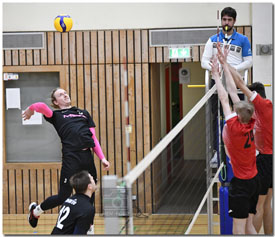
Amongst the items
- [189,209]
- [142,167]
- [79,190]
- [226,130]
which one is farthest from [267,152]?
[189,209]

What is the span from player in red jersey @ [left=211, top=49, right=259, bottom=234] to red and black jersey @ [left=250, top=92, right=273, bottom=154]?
0.87ft

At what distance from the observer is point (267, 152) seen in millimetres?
4570

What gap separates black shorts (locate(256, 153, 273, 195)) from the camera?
4473 millimetres

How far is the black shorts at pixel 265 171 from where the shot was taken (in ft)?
14.7

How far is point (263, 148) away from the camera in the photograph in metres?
4.59

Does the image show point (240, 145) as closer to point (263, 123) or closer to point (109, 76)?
point (263, 123)

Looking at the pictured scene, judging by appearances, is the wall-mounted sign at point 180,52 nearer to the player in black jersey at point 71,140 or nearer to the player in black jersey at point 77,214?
the player in black jersey at point 71,140

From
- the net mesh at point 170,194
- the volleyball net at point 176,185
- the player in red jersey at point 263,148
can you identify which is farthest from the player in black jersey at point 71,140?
the player in red jersey at point 263,148

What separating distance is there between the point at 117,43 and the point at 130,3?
632 millimetres

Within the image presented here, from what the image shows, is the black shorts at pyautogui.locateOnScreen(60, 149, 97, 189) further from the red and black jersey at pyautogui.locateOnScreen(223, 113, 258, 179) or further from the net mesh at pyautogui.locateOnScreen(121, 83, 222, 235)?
the red and black jersey at pyautogui.locateOnScreen(223, 113, 258, 179)

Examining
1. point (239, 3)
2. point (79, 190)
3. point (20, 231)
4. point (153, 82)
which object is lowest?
point (20, 231)

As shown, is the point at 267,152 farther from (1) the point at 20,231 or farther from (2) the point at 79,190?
(1) the point at 20,231

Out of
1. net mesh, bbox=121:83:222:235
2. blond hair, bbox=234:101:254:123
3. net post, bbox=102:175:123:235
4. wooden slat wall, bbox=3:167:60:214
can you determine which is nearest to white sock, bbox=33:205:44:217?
net mesh, bbox=121:83:222:235

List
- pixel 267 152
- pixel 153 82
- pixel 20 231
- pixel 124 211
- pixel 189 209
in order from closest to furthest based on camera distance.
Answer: pixel 124 211 → pixel 267 152 → pixel 189 209 → pixel 20 231 → pixel 153 82
